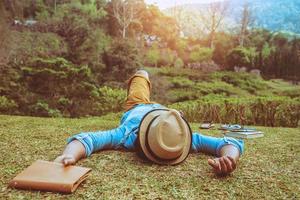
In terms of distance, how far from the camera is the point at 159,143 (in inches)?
79.0

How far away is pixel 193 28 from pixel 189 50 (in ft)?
2.98

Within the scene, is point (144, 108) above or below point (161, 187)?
above

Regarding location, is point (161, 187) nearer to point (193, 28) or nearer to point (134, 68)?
point (134, 68)

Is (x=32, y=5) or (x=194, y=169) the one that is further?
(x=32, y=5)

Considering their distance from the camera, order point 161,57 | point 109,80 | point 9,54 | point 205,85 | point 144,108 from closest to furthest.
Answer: point 144,108 → point 9,54 → point 109,80 → point 205,85 → point 161,57

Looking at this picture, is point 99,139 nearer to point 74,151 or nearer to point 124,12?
point 74,151

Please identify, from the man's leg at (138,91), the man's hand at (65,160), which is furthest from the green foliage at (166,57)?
the man's hand at (65,160)

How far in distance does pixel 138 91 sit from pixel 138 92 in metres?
0.02

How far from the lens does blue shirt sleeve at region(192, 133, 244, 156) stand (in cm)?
235

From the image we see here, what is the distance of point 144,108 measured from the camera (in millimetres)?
2918

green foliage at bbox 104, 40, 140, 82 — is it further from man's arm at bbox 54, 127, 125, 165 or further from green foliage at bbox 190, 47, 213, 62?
man's arm at bbox 54, 127, 125, 165

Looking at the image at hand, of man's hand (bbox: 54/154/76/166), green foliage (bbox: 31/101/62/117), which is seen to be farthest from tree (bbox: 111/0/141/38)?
man's hand (bbox: 54/154/76/166)

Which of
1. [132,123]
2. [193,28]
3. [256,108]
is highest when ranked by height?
[193,28]

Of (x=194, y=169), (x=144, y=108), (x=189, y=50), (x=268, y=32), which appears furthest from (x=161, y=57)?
(x=194, y=169)
